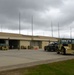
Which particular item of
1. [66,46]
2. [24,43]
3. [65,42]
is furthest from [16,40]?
[66,46]

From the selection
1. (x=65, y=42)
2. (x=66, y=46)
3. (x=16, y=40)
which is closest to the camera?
(x=66, y=46)

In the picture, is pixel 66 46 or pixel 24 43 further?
pixel 24 43

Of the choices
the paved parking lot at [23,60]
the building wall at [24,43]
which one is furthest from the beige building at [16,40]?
the paved parking lot at [23,60]

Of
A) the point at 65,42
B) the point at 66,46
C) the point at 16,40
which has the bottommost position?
the point at 66,46

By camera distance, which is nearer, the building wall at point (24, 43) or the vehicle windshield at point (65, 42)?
the vehicle windshield at point (65, 42)

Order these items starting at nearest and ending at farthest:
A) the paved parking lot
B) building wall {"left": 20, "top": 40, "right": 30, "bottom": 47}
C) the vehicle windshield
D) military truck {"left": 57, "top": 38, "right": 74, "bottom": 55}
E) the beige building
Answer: the paved parking lot
military truck {"left": 57, "top": 38, "right": 74, "bottom": 55}
the vehicle windshield
the beige building
building wall {"left": 20, "top": 40, "right": 30, "bottom": 47}

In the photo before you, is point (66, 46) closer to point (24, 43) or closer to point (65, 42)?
point (65, 42)

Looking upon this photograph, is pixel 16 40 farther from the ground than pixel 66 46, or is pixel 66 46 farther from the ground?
pixel 16 40

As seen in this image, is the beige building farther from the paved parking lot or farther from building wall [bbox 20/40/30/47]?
the paved parking lot

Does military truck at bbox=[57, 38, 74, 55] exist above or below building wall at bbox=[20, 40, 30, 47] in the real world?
below

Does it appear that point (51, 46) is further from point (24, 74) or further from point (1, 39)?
point (24, 74)

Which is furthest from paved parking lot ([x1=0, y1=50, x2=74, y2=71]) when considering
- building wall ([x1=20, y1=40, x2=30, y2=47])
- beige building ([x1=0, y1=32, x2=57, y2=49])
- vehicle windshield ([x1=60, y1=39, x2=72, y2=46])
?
building wall ([x1=20, y1=40, x2=30, y2=47])

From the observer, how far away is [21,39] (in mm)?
64062

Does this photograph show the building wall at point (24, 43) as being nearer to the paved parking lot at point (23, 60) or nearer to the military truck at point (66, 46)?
the military truck at point (66, 46)
